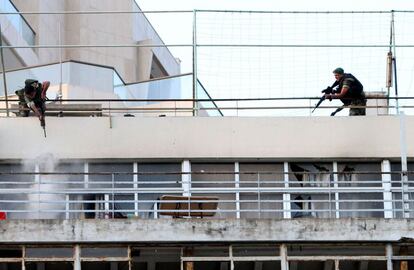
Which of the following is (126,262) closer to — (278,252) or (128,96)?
(278,252)

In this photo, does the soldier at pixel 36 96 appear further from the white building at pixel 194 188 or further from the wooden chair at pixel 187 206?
the wooden chair at pixel 187 206

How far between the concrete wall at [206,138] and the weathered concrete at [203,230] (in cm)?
355

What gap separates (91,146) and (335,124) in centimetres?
493

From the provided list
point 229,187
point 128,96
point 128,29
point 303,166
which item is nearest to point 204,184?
point 229,187

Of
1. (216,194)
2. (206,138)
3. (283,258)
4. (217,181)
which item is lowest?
(283,258)

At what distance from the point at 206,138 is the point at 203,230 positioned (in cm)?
387

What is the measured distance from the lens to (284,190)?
22969 millimetres

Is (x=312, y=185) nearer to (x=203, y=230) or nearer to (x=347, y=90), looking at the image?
(x=347, y=90)

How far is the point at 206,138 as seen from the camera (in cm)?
2514

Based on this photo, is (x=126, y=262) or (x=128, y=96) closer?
(x=126, y=262)

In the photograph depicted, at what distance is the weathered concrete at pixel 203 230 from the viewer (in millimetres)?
21406

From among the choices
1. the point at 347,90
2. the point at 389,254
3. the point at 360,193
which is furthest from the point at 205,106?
the point at 389,254

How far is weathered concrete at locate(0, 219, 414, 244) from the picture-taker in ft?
70.2

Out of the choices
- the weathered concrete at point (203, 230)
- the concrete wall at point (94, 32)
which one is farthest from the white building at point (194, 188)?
the concrete wall at point (94, 32)
